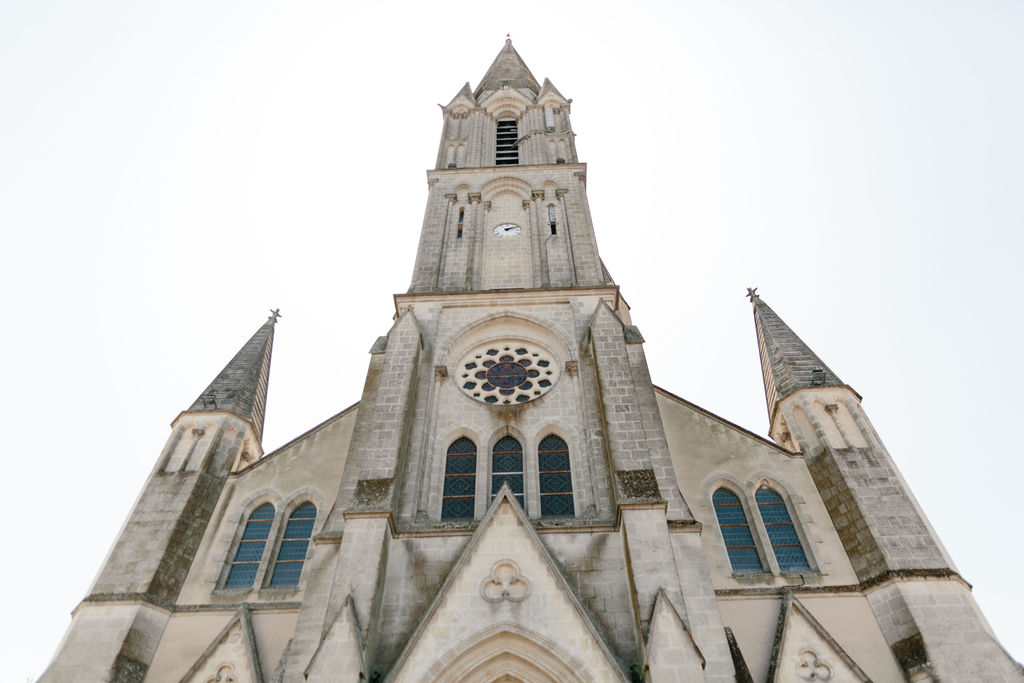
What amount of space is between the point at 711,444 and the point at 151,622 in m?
12.6

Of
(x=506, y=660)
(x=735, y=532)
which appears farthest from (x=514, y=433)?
(x=506, y=660)

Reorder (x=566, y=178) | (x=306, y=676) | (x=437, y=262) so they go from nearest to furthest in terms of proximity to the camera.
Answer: (x=306, y=676), (x=437, y=262), (x=566, y=178)

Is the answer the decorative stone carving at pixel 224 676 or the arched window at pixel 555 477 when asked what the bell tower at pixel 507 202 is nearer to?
the arched window at pixel 555 477

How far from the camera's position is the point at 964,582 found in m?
13.7

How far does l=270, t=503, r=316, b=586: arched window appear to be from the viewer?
15.5 m

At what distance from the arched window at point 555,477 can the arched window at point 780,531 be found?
432 centimetres

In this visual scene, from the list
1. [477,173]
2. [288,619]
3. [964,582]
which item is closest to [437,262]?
[477,173]

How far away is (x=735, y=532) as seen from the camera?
15.8 meters

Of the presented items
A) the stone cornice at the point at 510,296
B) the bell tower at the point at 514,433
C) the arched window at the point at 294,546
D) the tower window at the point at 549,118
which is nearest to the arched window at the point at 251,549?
the arched window at the point at 294,546

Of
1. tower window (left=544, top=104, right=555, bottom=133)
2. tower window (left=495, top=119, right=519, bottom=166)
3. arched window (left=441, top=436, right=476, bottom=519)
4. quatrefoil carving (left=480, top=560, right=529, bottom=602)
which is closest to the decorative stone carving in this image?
arched window (left=441, top=436, right=476, bottom=519)

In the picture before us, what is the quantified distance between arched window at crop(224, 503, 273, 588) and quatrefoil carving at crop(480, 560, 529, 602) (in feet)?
19.5

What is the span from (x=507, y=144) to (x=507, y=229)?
753 cm

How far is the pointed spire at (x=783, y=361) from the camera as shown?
1822cm

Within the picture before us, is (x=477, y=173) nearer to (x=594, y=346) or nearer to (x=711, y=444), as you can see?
(x=594, y=346)
